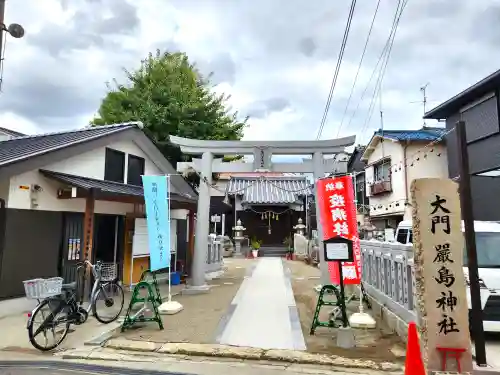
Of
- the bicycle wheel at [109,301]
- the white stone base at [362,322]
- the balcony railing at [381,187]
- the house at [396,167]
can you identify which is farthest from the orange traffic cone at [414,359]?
the balcony railing at [381,187]

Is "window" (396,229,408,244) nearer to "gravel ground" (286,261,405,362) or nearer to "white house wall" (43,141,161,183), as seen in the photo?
"gravel ground" (286,261,405,362)

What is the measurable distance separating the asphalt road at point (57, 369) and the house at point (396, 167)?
601 inches

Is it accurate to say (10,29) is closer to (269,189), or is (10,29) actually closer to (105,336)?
(105,336)

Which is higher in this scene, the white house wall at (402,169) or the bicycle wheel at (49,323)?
the white house wall at (402,169)

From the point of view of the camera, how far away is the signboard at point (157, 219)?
851cm

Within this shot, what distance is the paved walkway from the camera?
248 inches

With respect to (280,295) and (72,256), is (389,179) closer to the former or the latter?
(280,295)

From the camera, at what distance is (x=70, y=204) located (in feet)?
31.1

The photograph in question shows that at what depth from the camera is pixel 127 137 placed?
39.2 ft

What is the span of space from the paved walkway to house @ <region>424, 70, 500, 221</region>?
28.8 ft

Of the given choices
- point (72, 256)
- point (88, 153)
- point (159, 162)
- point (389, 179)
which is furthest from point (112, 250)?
point (389, 179)

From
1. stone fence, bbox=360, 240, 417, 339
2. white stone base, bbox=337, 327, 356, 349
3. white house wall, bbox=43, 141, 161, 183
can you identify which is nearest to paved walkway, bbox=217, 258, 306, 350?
white stone base, bbox=337, 327, 356, 349

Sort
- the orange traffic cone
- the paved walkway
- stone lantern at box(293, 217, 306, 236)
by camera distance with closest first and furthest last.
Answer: the orange traffic cone, the paved walkway, stone lantern at box(293, 217, 306, 236)

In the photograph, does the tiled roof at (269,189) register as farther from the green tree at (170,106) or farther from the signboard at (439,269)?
the signboard at (439,269)
